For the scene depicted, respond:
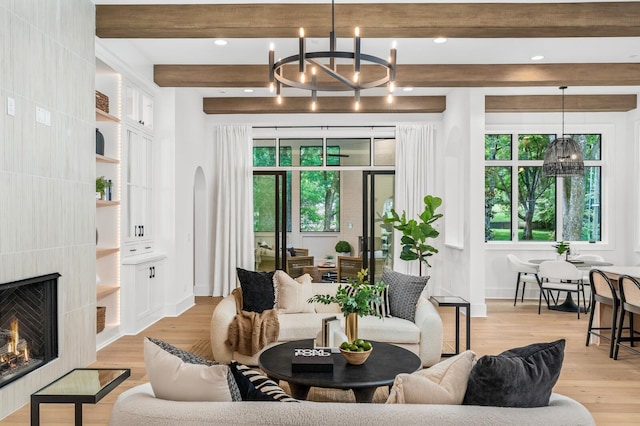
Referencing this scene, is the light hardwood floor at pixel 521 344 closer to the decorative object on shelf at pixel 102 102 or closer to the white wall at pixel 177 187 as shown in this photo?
the white wall at pixel 177 187

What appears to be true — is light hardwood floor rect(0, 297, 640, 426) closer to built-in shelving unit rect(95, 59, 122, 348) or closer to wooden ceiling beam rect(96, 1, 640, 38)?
built-in shelving unit rect(95, 59, 122, 348)

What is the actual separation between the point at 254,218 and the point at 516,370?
7.26 meters

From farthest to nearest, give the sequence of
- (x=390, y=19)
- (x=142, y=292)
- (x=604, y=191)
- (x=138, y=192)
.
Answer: (x=604, y=191) → (x=138, y=192) → (x=142, y=292) → (x=390, y=19)

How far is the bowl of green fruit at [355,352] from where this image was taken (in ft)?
10.7

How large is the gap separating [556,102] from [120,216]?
6350mm

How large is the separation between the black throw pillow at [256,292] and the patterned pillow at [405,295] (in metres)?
1.16

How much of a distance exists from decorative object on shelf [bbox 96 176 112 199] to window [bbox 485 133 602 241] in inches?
233

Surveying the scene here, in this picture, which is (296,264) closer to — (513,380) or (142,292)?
(142,292)

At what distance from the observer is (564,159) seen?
7273mm

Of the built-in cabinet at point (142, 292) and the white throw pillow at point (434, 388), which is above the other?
the white throw pillow at point (434, 388)

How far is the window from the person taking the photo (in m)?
8.44

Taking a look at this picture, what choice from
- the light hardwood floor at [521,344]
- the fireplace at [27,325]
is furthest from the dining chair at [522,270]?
the fireplace at [27,325]

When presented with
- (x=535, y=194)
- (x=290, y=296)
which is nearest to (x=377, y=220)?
(x=535, y=194)

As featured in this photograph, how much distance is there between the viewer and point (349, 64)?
6.16m
